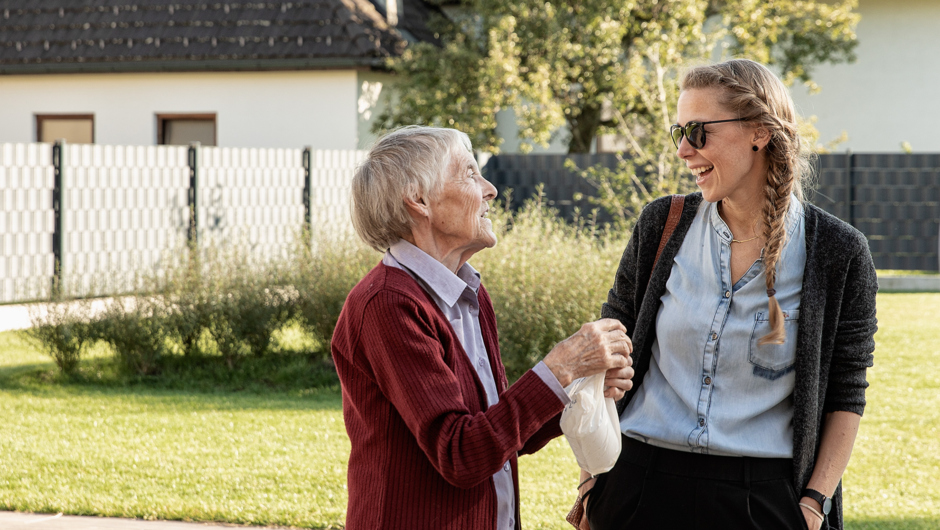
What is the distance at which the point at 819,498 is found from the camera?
2438mm

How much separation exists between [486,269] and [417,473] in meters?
6.04

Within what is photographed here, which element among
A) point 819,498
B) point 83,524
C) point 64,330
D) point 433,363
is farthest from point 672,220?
point 64,330

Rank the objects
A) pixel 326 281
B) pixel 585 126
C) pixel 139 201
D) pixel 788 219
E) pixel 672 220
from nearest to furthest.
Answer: pixel 788 219, pixel 672 220, pixel 326 281, pixel 139 201, pixel 585 126

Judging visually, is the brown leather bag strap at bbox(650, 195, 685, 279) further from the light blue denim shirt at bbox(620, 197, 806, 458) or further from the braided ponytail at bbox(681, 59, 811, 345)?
the braided ponytail at bbox(681, 59, 811, 345)

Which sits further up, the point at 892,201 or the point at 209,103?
the point at 209,103

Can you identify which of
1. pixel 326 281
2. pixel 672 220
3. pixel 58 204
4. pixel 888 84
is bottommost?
pixel 326 281

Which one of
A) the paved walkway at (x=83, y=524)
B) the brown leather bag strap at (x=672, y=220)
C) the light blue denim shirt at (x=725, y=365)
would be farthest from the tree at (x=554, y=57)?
the light blue denim shirt at (x=725, y=365)

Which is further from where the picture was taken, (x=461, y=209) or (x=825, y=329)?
(x=825, y=329)

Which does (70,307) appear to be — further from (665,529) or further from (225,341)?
(665,529)

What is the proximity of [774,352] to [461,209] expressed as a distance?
83cm

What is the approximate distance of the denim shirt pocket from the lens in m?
2.44

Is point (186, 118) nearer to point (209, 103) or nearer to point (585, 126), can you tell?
point (209, 103)

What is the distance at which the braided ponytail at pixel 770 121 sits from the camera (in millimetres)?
2480

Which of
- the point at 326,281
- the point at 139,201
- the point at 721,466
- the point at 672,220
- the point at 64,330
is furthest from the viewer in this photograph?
the point at 139,201
